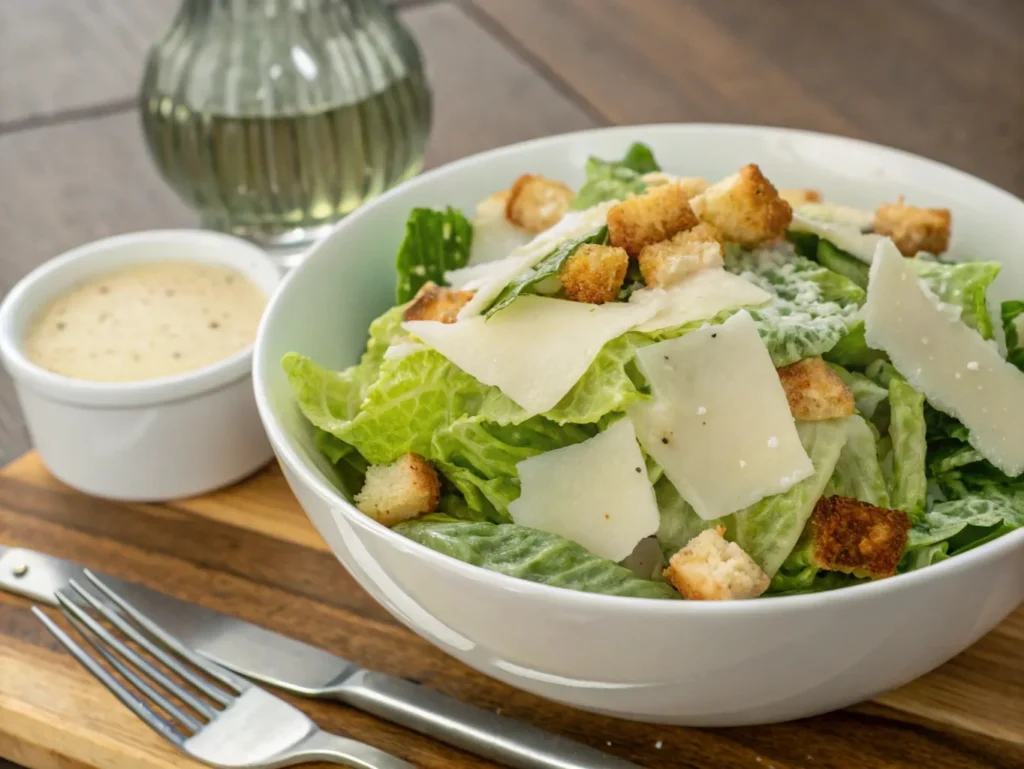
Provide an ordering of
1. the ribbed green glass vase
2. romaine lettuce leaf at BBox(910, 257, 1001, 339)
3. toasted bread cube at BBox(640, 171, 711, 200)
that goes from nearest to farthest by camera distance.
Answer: romaine lettuce leaf at BBox(910, 257, 1001, 339), toasted bread cube at BBox(640, 171, 711, 200), the ribbed green glass vase

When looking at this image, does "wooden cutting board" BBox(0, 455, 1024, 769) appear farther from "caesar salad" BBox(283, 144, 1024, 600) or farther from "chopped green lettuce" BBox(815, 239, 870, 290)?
"chopped green lettuce" BBox(815, 239, 870, 290)

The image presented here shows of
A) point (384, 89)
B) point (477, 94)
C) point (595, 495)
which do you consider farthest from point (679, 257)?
point (477, 94)

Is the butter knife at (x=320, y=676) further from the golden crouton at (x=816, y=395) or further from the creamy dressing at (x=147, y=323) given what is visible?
the golden crouton at (x=816, y=395)

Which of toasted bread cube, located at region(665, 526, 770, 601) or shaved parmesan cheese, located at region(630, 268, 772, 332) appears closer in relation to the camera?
toasted bread cube, located at region(665, 526, 770, 601)

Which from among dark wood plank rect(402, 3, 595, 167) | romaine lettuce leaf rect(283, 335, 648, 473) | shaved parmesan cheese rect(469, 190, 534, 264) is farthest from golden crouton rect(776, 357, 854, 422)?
dark wood plank rect(402, 3, 595, 167)

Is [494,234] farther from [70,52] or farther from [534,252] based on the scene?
[70,52]

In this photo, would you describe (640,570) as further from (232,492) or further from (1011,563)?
(232,492)
